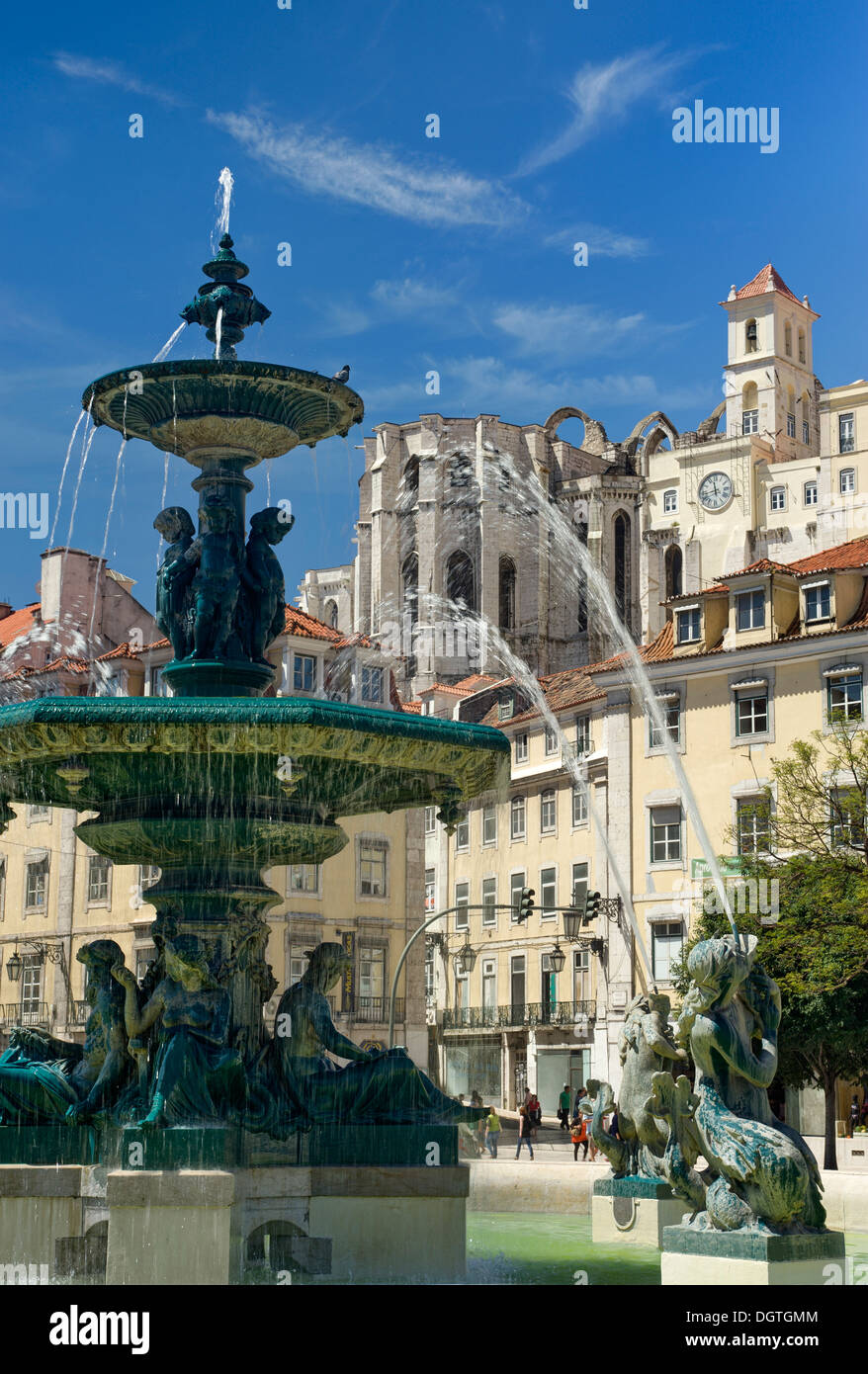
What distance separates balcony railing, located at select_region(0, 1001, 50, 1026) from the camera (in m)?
51.9

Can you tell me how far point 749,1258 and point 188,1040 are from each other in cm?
457

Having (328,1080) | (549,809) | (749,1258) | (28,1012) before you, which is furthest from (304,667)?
(749,1258)

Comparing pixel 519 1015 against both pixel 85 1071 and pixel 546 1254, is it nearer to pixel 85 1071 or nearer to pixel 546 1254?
pixel 546 1254

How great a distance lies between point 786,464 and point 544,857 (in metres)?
49.9

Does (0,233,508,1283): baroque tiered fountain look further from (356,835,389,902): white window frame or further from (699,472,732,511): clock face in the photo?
(699,472,732,511): clock face

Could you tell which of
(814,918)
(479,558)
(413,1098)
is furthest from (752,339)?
(413,1098)

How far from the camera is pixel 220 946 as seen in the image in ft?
46.3

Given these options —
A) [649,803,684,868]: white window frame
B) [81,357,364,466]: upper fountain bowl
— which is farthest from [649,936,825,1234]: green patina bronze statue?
[649,803,684,868]: white window frame

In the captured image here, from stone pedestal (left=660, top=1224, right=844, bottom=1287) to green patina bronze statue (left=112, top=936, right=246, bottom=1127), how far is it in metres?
3.70

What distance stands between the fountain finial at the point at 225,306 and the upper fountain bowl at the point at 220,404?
724mm

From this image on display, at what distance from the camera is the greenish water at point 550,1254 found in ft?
45.7

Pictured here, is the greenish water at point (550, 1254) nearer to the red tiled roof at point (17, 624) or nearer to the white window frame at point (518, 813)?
the white window frame at point (518, 813)

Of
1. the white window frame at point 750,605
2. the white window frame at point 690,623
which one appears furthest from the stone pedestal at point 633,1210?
the white window frame at point 690,623

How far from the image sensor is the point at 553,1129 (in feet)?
164
